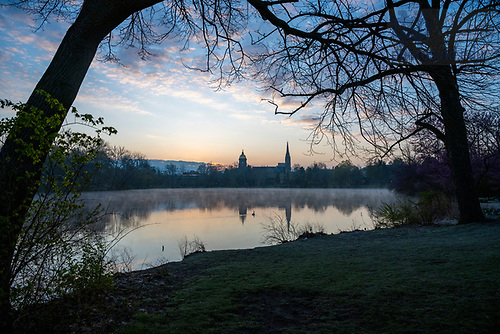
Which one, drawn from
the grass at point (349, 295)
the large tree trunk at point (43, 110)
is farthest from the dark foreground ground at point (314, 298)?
the large tree trunk at point (43, 110)

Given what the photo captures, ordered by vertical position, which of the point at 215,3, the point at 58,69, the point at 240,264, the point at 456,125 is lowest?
the point at 240,264

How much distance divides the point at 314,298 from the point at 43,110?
374cm

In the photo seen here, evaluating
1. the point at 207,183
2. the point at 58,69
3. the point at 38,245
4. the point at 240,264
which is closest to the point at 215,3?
the point at 58,69

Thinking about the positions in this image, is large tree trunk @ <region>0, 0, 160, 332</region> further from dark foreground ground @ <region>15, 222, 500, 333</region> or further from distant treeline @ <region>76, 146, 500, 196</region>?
distant treeline @ <region>76, 146, 500, 196</region>

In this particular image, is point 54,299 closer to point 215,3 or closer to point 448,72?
point 215,3

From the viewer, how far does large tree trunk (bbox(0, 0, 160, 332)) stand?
9.01 ft

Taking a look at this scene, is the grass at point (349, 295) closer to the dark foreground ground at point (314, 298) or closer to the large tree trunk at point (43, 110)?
the dark foreground ground at point (314, 298)

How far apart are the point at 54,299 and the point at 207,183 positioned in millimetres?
95824

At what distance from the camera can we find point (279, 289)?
166 inches

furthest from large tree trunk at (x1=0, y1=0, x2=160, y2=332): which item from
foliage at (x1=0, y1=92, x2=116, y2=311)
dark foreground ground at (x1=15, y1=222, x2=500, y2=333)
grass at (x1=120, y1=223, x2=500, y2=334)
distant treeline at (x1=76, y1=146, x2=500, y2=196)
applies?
distant treeline at (x1=76, y1=146, x2=500, y2=196)

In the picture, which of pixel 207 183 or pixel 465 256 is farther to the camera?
pixel 207 183

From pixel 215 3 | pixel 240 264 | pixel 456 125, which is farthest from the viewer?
pixel 240 264

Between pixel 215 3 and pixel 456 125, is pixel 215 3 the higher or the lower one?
the higher one

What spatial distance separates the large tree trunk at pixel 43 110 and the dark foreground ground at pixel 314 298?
874 millimetres
